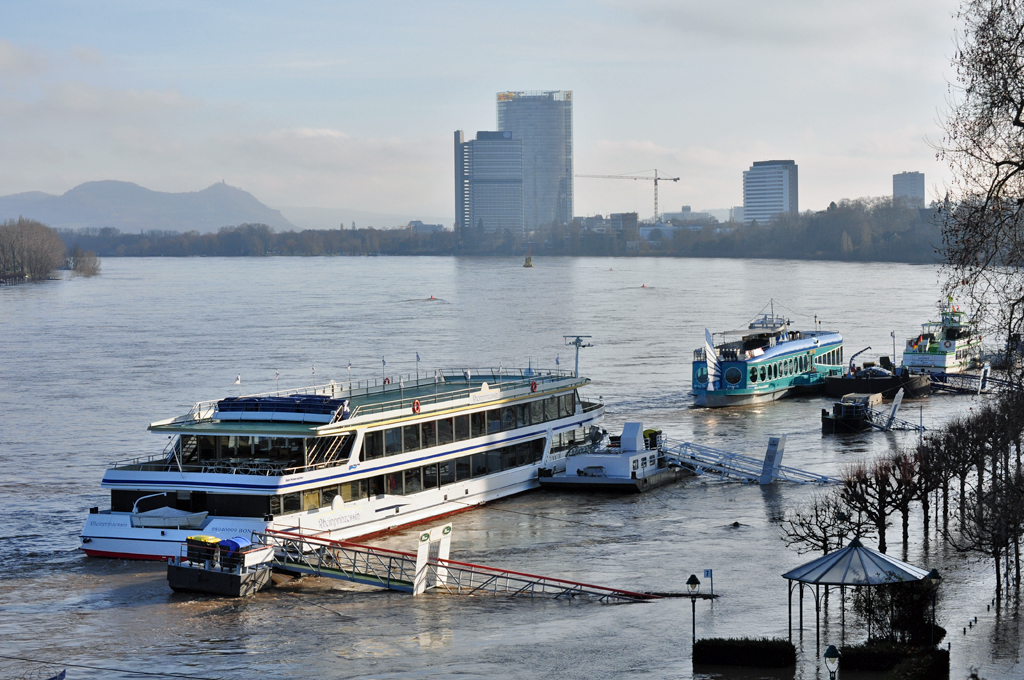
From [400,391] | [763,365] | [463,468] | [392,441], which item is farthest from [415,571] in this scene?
[763,365]

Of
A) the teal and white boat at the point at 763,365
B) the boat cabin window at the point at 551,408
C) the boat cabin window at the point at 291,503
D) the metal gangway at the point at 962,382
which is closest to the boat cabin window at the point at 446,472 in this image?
the boat cabin window at the point at 551,408

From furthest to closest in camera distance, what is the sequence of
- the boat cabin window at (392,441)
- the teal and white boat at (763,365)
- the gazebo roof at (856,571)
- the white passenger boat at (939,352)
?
the white passenger boat at (939,352)
the teal and white boat at (763,365)
the boat cabin window at (392,441)
the gazebo roof at (856,571)

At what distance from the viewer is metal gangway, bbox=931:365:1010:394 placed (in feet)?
259

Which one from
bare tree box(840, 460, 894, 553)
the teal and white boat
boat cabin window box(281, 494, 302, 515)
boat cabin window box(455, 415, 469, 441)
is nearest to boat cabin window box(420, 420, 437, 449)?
boat cabin window box(455, 415, 469, 441)

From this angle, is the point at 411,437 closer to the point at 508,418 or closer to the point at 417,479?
the point at 417,479

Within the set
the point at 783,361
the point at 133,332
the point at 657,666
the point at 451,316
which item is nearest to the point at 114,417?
the point at 783,361

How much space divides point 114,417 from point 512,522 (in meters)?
33.3

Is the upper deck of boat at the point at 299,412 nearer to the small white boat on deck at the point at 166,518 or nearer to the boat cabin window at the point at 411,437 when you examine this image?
the boat cabin window at the point at 411,437

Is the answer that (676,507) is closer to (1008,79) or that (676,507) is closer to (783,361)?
(1008,79)

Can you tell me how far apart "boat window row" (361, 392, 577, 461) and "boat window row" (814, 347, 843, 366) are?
133 ft

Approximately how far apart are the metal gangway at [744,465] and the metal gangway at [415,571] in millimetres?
18075

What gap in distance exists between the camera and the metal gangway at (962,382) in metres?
78.8

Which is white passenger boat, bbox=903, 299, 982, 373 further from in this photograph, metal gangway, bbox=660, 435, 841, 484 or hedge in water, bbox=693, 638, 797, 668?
hedge in water, bbox=693, 638, 797, 668

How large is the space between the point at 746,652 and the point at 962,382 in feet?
205
